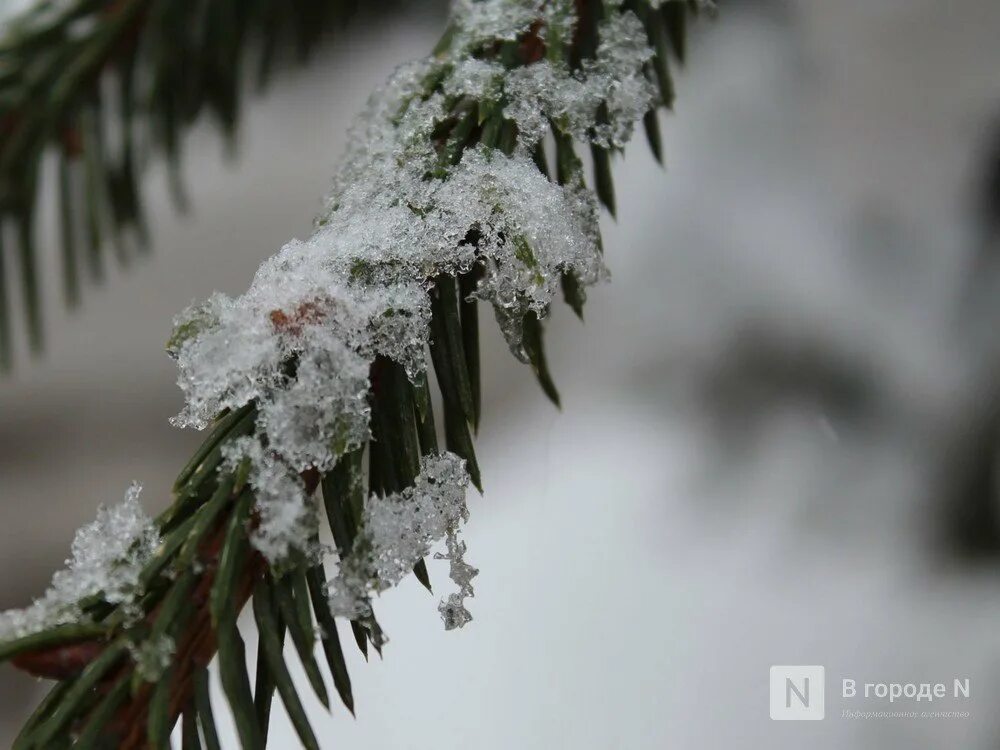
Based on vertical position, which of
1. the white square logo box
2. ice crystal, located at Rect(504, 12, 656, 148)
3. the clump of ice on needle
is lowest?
the clump of ice on needle

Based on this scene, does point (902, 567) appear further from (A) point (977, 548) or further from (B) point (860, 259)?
(B) point (860, 259)

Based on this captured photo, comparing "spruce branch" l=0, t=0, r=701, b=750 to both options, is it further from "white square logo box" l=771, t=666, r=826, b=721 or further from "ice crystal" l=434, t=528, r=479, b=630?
"white square logo box" l=771, t=666, r=826, b=721

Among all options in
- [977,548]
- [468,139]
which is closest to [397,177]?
[468,139]

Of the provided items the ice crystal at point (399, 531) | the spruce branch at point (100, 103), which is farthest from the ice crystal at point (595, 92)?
the spruce branch at point (100, 103)

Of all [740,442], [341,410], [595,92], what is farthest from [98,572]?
[740,442]

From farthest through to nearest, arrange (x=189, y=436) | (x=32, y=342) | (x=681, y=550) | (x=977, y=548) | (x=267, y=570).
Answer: (x=189, y=436), (x=681, y=550), (x=977, y=548), (x=32, y=342), (x=267, y=570)

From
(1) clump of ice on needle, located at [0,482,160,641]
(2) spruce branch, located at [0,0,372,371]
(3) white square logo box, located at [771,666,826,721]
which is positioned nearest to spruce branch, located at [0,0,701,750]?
(1) clump of ice on needle, located at [0,482,160,641]
